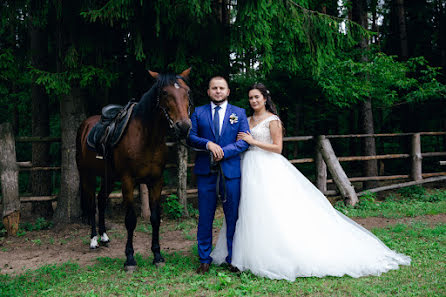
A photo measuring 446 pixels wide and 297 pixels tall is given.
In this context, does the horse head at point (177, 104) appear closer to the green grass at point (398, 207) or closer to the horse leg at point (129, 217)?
the horse leg at point (129, 217)

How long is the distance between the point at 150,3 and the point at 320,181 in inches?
192

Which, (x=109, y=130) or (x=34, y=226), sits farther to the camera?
(x=34, y=226)

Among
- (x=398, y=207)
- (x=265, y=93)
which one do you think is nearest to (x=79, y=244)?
(x=265, y=93)

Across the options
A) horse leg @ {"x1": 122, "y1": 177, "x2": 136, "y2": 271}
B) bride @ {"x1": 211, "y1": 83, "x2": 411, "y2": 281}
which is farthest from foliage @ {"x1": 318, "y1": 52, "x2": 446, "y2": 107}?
horse leg @ {"x1": 122, "y1": 177, "x2": 136, "y2": 271}

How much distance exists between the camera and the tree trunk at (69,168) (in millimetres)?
6113

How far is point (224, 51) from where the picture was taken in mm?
6238

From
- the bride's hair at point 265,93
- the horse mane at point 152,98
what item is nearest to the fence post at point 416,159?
the bride's hair at point 265,93

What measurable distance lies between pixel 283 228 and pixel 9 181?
4.77m

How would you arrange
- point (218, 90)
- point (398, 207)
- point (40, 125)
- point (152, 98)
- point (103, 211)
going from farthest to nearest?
point (40, 125) < point (398, 207) < point (103, 211) < point (152, 98) < point (218, 90)

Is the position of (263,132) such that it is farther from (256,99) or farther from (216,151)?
(216,151)

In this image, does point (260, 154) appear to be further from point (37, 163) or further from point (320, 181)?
point (37, 163)

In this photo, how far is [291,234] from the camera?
11.3 feet

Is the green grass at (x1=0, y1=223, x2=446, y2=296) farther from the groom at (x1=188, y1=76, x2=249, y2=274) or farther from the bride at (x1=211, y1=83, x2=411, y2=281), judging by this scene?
the groom at (x1=188, y1=76, x2=249, y2=274)

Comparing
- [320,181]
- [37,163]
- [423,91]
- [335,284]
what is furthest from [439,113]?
[37,163]
